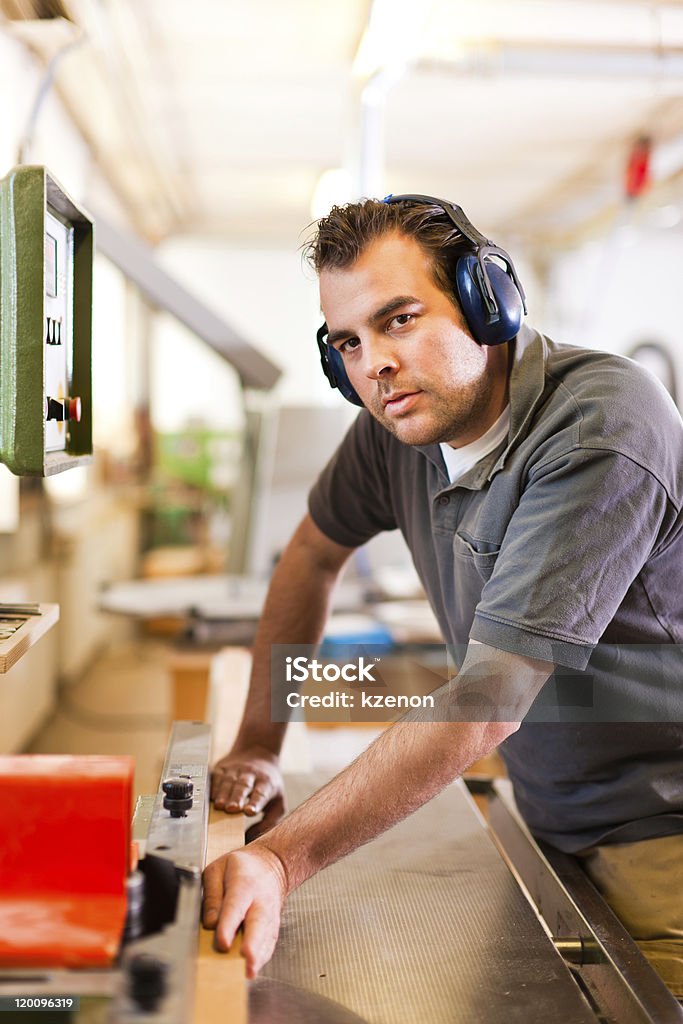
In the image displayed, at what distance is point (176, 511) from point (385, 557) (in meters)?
3.73

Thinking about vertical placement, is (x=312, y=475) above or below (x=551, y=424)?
below

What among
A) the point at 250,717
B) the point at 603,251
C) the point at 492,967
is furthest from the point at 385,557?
the point at 603,251

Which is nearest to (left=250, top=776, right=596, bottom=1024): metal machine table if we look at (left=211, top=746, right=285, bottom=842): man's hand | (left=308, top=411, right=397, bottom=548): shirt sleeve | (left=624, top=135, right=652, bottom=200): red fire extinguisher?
(left=211, top=746, right=285, bottom=842): man's hand

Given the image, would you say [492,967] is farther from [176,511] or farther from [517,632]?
[176,511]

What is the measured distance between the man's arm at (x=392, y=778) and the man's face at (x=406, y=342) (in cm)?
29

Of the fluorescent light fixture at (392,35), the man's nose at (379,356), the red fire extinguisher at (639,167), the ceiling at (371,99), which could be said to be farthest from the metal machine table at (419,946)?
the red fire extinguisher at (639,167)

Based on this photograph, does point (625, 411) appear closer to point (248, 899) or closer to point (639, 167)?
point (248, 899)

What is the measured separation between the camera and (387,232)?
1.05 m

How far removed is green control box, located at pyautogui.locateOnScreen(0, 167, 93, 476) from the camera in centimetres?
80

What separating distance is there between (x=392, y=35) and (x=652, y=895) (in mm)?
2345

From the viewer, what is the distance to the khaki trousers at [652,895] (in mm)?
1084

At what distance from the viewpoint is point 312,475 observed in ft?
9.23

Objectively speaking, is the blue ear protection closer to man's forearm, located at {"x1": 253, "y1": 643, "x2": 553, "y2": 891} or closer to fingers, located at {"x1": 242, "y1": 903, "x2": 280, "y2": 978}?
man's forearm, located at {"x1": 253, "y1": 643, "x2": 553, "y2": 891}

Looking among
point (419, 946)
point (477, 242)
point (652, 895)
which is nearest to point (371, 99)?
point (477, 242)
